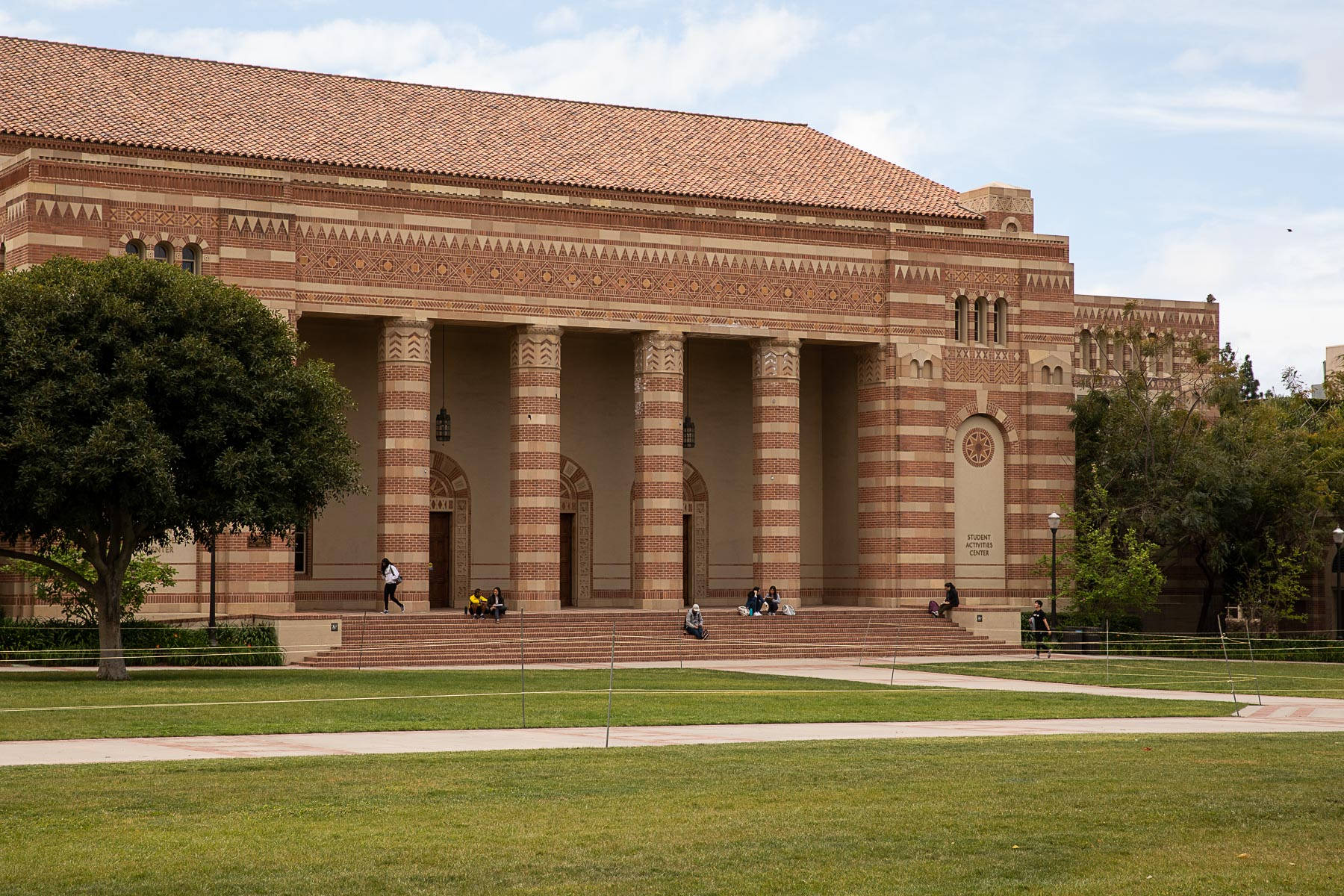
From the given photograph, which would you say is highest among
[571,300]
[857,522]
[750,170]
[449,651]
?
[750,170]

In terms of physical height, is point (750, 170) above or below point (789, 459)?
above

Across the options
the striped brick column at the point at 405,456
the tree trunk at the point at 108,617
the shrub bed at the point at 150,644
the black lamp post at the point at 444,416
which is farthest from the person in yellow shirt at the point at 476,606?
the tree trunk at the point at 108,617

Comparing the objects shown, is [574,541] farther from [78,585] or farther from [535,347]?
[78,585]

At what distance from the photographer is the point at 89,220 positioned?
38938 millimetres

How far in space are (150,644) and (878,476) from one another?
2050 centimetres

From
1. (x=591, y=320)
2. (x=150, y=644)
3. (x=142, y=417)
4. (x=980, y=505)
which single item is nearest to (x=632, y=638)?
(x=591, y=320)

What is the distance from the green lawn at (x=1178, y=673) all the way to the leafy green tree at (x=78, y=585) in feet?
54.1

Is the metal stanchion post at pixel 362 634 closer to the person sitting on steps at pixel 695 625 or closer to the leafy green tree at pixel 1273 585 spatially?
the person sitting on steps at pixel 695 625

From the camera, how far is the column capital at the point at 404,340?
4188 centimetres

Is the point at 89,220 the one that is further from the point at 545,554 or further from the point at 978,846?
the point at 978,846

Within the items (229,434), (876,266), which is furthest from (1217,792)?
(876,266)

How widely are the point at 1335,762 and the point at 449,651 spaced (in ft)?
79.6

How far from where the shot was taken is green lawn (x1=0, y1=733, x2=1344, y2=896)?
1106cm

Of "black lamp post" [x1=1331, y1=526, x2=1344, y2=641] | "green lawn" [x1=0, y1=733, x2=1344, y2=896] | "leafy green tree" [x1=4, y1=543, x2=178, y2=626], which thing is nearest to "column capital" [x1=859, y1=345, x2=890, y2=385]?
"black lamp post" [x1=1331, y1=526, x2=1344, y2=641]
